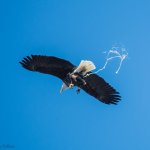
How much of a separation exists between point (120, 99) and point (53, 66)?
2.11 m

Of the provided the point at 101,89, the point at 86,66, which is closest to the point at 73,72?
the point at 86,66

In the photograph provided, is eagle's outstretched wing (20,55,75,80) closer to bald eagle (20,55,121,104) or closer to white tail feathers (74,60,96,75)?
bald eagle (20,55,121,104)

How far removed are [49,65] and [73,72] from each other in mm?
579

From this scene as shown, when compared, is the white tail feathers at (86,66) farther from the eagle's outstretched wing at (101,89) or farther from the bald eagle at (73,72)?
the eagle's outstretched wing at (101,89)

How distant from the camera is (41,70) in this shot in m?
6.45

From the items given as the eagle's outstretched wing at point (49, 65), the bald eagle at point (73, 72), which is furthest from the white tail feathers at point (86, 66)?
the eagle's outstretched wing at point (49, 65)

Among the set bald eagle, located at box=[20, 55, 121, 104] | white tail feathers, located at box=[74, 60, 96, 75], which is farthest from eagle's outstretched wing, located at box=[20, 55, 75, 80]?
white tail feathers, located at box=[74, 60, 96, 75]

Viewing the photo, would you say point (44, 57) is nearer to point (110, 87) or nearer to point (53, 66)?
point (53, 66)

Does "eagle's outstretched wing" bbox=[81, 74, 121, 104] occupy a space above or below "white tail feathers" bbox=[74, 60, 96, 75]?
above

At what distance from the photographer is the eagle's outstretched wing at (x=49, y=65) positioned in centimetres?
599

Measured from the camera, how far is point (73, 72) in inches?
240

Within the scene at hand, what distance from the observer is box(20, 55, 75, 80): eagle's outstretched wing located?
Answer: 19.7 ft

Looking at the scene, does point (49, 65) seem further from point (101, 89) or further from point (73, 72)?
point (101, 89)

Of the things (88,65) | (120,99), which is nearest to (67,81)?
(88,65)
